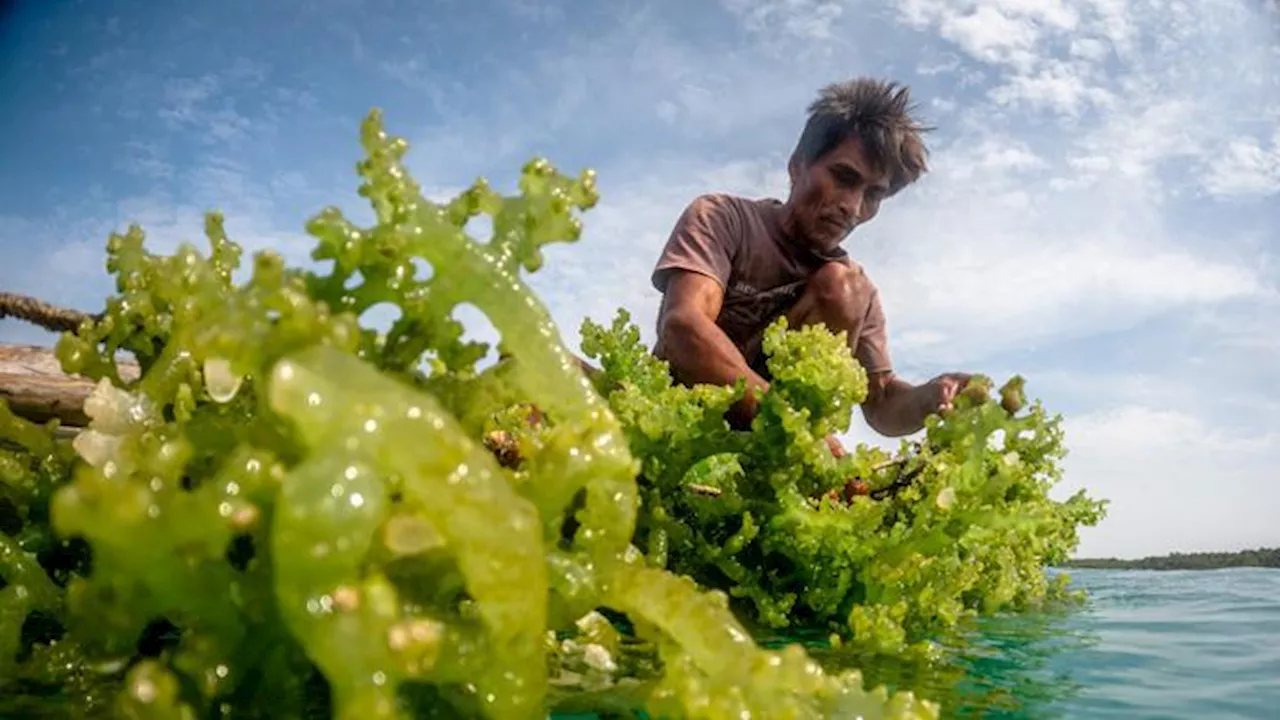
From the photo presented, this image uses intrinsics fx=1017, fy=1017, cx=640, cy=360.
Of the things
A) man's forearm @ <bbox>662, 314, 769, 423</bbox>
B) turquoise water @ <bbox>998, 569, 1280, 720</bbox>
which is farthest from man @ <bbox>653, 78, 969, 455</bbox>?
turquoise water @ <bbox>998, 569, 1280, 720</bbox>

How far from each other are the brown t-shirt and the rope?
3040 mm

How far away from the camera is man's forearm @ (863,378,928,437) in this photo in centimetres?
597

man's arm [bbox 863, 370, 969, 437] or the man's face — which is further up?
the man's face

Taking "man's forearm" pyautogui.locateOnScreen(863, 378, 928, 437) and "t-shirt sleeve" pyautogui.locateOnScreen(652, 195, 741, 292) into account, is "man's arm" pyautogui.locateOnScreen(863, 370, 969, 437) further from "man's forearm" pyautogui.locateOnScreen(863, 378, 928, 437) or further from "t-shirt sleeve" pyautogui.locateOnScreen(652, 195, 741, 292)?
"t-shirt sleeve" pyautogui.locateOnScreen(652, 195, 741, 292)

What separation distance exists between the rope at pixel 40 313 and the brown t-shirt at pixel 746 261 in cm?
304

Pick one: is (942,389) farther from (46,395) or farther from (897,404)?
(46,395)

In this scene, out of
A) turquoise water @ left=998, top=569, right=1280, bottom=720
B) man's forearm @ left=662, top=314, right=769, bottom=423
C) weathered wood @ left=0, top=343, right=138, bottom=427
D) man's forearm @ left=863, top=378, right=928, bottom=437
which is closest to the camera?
turquoise water @ left=998, top=569, right=1280, bottom=720

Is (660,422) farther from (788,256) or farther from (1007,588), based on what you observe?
(788,256)

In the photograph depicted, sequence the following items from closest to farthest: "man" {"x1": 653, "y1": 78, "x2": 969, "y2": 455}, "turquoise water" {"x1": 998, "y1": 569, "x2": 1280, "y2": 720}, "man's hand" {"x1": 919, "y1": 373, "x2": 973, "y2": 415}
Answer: "turquoise water" {"x1": 998, "y1": 569, "x2": 1280, "y2": 720} < "man's hand" {"x1": 919, "y1": 373, "x2": 973, "y2": 415} < "man" {"x1": 653, "y1": 78, "x2": 969, "y2": 455}

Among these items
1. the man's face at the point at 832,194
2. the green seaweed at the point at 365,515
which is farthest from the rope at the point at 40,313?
the man's face at the point at 832,194

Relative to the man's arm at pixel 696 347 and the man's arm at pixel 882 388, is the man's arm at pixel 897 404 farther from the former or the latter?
the man's arm at pixel 696 347

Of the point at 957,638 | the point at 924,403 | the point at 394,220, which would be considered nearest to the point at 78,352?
Answer: the point at 394,220

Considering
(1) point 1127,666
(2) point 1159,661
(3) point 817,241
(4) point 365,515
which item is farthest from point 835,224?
(4) point 365,515

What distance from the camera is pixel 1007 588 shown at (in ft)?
14.8
